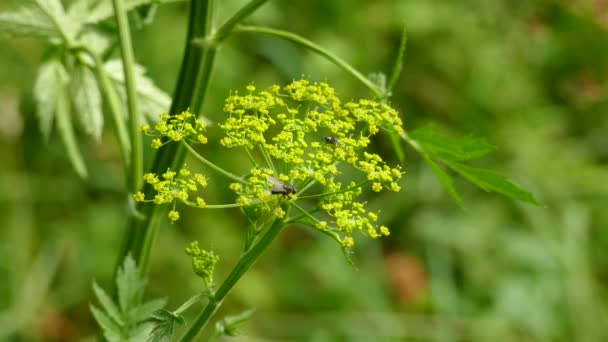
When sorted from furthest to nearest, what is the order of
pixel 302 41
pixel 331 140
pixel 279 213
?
pixel 302 41 < pixel 331 140 < pixel 279 213

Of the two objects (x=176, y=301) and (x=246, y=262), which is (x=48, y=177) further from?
(x=246, y=262)

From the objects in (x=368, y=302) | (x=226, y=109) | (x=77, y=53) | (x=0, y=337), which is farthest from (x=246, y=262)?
(x=368, y=302)

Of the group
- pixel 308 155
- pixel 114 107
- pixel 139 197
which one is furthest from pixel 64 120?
pixel 308 155

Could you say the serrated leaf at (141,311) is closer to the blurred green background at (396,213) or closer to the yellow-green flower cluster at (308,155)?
the yellow-green flower cluster at (308,155)

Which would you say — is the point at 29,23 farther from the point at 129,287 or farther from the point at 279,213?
the point at 279,213

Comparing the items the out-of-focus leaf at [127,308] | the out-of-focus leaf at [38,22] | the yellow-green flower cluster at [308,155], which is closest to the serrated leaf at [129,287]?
the out-of-focus leaf at [127,308]

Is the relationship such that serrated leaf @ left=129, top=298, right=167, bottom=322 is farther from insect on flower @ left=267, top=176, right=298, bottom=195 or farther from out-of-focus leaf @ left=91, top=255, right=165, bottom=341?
insect on flower @ left=267, top=176, right=298, bottom=195
